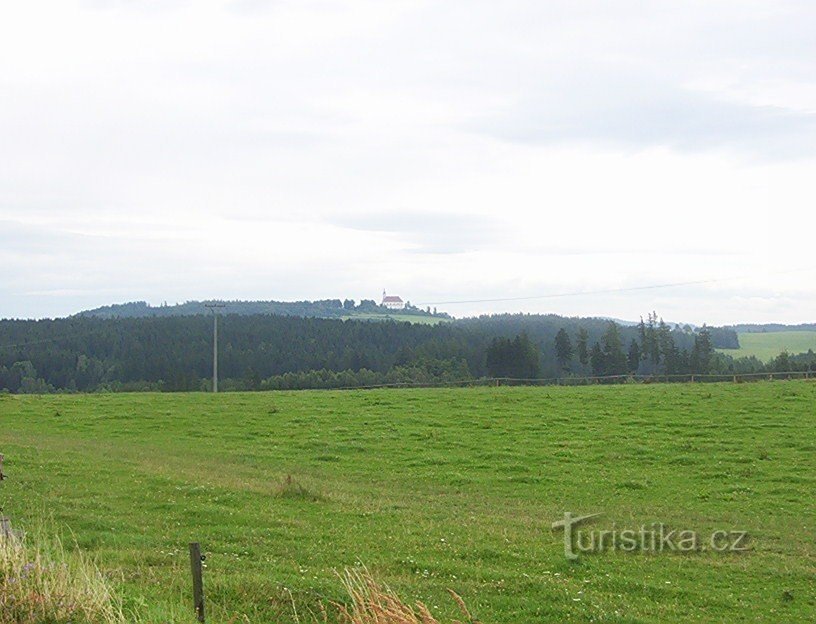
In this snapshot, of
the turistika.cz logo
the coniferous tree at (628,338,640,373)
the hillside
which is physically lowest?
the turistika.cz logo

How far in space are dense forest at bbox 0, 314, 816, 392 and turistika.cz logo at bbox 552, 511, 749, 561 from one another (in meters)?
58.1

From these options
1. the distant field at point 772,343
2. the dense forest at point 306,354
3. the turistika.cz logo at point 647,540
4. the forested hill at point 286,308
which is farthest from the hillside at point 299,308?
the turistika.cz logo at point 647,540

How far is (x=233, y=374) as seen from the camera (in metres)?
94.6

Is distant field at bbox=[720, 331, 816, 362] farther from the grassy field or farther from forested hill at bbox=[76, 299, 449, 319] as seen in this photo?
the grassy field

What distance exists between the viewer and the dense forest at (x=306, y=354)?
8256cm

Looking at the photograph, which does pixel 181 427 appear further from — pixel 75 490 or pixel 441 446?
pixel 75 490


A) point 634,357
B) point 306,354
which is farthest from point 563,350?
point 306,354

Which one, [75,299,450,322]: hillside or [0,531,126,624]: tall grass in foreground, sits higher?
[75,299,450,322]: hillside

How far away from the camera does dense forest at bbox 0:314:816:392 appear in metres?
82.6

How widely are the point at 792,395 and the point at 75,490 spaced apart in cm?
2982

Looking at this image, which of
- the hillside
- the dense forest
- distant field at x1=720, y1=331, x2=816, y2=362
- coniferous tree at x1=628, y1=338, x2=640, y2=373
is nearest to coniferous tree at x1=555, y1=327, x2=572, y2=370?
the dense forest

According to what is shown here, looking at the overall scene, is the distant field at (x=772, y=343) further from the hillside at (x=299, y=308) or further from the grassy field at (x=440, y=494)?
the grassy field at (x=440, y=494)

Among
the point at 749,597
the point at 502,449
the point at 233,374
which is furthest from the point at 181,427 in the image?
the point at 233,374

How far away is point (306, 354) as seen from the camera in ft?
330
